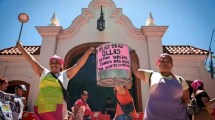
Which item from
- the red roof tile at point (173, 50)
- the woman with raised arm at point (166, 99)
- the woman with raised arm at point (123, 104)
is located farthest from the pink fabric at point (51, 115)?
the red roof tile at point (173, 50)

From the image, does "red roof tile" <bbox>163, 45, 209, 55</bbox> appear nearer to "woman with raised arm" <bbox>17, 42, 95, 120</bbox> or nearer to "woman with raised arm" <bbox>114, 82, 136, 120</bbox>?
"woman with raised arm" <bbox>114, 82, 136, 120</bbox>

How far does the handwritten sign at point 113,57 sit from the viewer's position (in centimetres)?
320

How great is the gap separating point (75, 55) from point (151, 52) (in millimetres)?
3638

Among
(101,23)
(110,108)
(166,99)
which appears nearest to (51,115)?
(166,99)

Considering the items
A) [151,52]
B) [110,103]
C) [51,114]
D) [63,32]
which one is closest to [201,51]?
[151,52]

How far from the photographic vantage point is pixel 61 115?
2.88 m

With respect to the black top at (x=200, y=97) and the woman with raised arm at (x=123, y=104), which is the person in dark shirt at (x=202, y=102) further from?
the woman with raised arm at (x=123, y=104)

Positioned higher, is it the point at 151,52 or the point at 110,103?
the point at 151,52

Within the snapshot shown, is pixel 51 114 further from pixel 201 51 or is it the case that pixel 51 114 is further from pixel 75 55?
pixel 201 51

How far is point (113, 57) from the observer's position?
3232 millimetres

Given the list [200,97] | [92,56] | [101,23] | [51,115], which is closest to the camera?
[51,115]

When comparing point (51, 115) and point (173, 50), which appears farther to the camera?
point (173, 50)

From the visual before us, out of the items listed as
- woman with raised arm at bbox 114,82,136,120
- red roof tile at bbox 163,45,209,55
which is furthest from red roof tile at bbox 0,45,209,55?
woman with raised arm at bbox 114,82,136,120

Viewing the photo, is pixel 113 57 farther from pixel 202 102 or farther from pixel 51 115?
pixel 202 102
